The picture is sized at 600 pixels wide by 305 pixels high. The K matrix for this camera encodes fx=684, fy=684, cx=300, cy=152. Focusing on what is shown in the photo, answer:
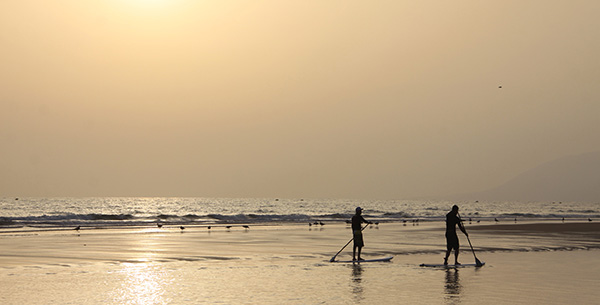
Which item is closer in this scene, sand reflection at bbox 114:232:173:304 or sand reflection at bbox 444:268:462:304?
sand reflection at bbox 114:232:173:304

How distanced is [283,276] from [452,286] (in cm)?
497

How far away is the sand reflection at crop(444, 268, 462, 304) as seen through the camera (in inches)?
624

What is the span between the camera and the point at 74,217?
8000 centimetres

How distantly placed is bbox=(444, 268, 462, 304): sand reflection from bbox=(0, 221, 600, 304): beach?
3 centimetres

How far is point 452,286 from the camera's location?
18047 millimetres

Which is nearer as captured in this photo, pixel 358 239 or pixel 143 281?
pixel 143 281

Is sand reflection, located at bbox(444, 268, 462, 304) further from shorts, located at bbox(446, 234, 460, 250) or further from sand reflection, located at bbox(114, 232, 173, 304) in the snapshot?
sand reflection, located at bbox(114, 232, 173, 304)

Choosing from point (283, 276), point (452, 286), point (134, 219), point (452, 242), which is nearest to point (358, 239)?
point (452, 242)

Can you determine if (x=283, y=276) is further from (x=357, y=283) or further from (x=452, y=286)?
(x=452, y=286)

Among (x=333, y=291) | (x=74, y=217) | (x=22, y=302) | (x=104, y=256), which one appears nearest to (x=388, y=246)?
(x=104, y=256)

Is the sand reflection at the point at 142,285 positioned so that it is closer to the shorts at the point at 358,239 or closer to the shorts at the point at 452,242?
the shorts at the point at 358,239

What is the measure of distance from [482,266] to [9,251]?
19642 millimetres

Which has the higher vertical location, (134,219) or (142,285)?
(134,219)

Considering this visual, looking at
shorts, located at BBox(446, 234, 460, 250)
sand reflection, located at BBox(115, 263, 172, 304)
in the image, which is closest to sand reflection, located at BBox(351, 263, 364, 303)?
shorts, located at BBox(446, 234, 460, 250)
